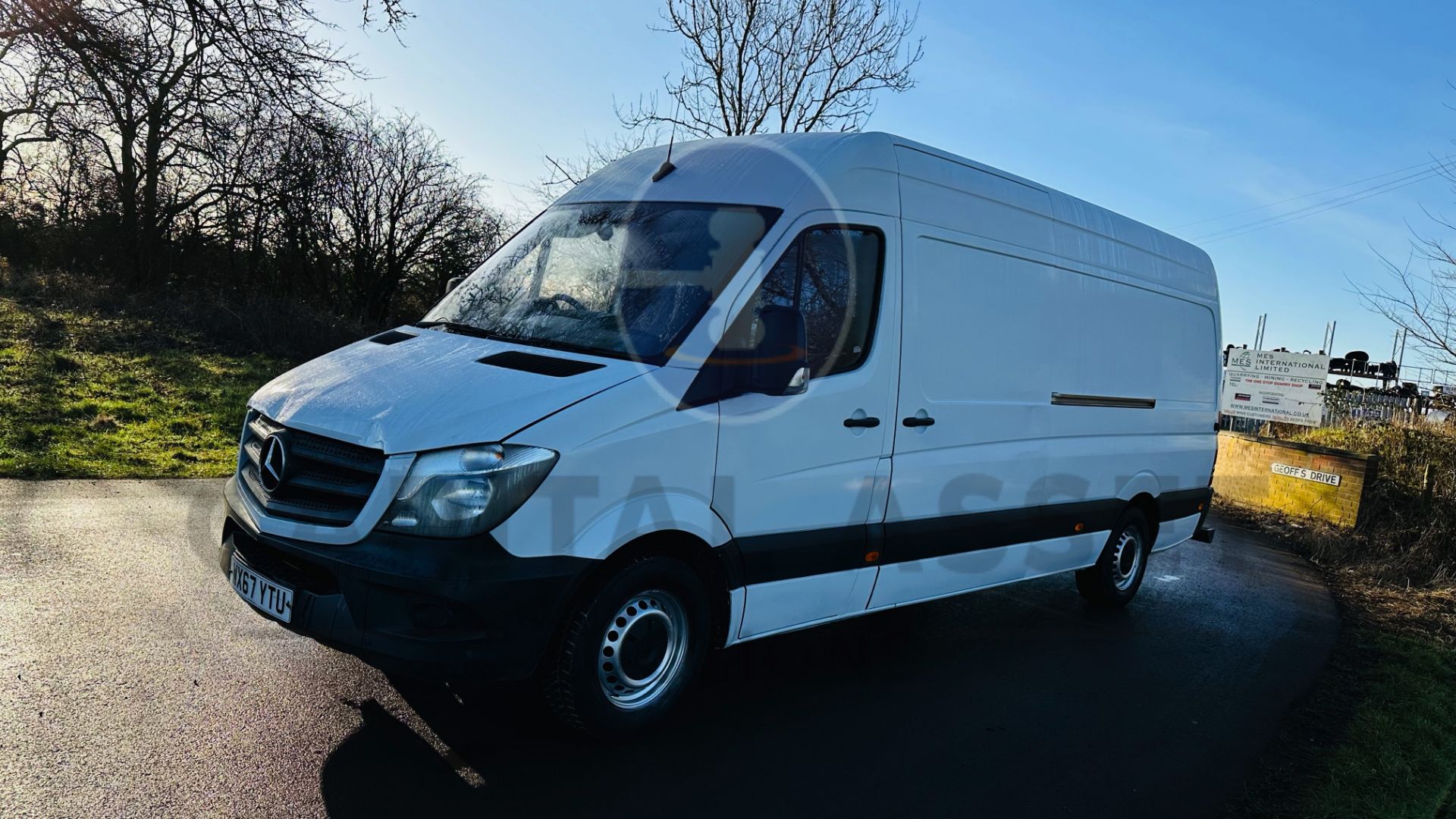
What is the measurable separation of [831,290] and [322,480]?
7.75 feet

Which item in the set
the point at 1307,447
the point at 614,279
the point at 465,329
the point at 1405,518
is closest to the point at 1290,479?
the point at 1307,447

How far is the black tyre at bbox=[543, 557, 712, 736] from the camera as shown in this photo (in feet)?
12.2

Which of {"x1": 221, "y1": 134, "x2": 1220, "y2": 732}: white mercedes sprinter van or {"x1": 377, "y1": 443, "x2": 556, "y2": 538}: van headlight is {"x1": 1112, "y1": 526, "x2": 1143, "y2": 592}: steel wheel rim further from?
{"x1": 377, "y1": 443, "x2": 556, "y2": 538}: van headlight

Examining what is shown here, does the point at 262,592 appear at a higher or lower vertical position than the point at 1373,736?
higher

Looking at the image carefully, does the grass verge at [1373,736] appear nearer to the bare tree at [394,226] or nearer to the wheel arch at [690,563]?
the wheel arch at [690,563]

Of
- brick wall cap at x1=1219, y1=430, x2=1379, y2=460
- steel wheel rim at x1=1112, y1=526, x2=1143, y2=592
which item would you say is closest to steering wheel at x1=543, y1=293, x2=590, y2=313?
steel wheel rim at x1=1112, y1=526, x2=1143, y2=592

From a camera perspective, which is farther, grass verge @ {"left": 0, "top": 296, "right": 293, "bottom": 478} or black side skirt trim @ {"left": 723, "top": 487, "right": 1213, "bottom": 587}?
grass verge @ {"left": 0, "top": 296, "right": 293, "bottom": 478}

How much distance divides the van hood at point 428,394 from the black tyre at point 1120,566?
4578 mm

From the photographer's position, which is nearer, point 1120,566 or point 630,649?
point 630,649

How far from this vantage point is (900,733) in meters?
4.45

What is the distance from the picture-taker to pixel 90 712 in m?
3.76

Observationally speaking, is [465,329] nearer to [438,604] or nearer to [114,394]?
[438,604]

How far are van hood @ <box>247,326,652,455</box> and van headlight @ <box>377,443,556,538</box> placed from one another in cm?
6

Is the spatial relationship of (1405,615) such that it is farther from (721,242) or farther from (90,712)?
(90,712)
